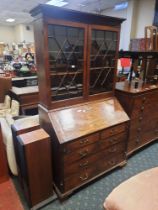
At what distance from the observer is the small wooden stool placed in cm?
102

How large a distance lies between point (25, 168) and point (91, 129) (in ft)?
2.56

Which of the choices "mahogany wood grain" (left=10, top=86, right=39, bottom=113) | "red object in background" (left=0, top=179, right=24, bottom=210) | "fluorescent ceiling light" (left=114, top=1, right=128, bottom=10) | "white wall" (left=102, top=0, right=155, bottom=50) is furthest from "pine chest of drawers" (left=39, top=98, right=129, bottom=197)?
"fluorescent ceiling light" (left=114, top=1, right=128, bottom=10)

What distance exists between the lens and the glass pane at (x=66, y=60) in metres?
1.71

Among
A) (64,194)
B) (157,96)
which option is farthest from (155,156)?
(64,194)

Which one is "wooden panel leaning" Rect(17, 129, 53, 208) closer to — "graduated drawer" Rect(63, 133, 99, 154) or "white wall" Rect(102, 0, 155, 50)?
"graduated drawer" Rect(63, 133, 99, 154)

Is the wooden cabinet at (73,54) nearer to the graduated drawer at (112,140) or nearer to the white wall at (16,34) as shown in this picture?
the graduated drawer at (112,140)

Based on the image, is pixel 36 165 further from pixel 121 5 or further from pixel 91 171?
pixel 121 5

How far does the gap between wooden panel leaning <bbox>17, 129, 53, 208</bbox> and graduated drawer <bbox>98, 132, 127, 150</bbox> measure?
659mm

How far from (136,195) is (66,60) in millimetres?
1448

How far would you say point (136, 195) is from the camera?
3.60 feet

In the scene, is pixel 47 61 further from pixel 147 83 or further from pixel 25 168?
pixel 147 83

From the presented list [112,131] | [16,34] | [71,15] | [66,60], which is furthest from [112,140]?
[16,34]

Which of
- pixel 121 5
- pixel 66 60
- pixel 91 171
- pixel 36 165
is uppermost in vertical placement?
pixel 121 5

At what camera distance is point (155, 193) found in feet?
3.60
